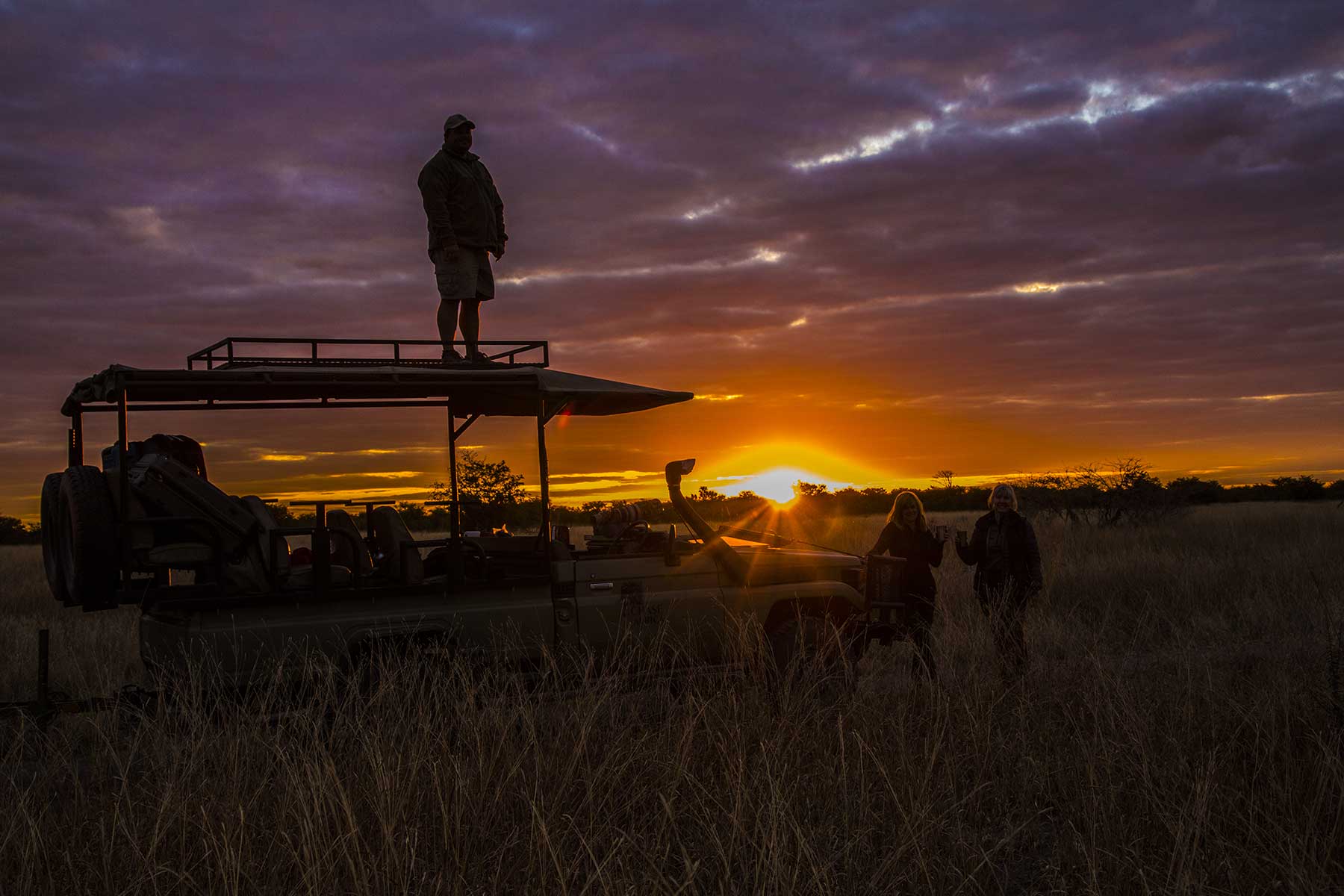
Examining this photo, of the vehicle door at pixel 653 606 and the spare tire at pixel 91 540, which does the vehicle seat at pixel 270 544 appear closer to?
the spare tire at pixel 91 540

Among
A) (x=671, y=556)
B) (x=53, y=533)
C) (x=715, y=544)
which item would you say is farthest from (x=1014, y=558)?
(x=53, y=533)

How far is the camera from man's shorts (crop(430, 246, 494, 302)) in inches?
391

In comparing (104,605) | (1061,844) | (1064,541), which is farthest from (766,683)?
(1064,541)

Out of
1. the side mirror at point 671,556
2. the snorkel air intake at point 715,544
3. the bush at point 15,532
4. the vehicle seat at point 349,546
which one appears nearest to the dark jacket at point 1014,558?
the snorkel air intake at point 715,544

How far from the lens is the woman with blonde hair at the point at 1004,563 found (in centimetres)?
856

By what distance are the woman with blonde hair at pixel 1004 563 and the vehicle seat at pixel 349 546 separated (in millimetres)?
4860

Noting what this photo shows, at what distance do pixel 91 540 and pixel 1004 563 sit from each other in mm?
6955

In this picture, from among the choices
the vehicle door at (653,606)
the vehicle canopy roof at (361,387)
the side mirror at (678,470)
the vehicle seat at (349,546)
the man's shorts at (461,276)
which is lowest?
the vehicle door at (653,606)

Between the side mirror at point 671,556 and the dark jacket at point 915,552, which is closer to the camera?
the side mirror at point 671,556

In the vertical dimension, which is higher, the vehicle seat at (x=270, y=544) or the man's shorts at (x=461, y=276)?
the man's shorts at (x=461, y=276)

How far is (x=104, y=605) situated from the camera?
5.99 m

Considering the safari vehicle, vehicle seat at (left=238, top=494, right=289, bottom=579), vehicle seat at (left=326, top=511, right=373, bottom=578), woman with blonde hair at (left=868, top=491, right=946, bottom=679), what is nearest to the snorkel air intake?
the safari vehicle

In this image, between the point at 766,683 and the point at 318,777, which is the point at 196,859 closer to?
the point at 318,777

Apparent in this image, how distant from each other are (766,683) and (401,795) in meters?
2.97
